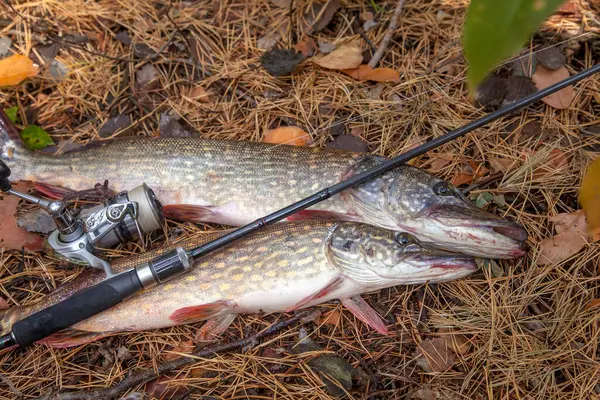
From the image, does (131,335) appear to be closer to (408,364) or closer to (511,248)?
(408,364)

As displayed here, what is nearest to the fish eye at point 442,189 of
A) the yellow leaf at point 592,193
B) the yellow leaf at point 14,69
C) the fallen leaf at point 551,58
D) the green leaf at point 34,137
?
the fallen leaf at point 551,58

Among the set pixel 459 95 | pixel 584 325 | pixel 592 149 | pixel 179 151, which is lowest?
pixel 584 325

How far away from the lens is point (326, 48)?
3.67 m

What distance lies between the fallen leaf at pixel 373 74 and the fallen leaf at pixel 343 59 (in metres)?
0.05

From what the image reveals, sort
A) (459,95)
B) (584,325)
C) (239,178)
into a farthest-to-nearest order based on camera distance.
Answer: (459,95)
(239,178)
(584,325)

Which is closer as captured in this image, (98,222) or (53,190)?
(98,222)

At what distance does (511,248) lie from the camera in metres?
2.68

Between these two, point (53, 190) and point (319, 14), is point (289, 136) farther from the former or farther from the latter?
point (53, 190)

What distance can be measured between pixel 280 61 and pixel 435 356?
7.39 feet

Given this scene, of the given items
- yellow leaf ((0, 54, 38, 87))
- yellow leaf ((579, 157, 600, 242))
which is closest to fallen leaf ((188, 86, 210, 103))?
yellow leaf ((0, 54, 38, 87))

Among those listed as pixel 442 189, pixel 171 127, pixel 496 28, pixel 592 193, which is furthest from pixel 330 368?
pixel 496 28

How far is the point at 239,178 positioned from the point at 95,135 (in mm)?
1222

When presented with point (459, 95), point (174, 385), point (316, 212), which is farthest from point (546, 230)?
point (174, 385)

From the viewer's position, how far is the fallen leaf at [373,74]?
3484 millimetres
